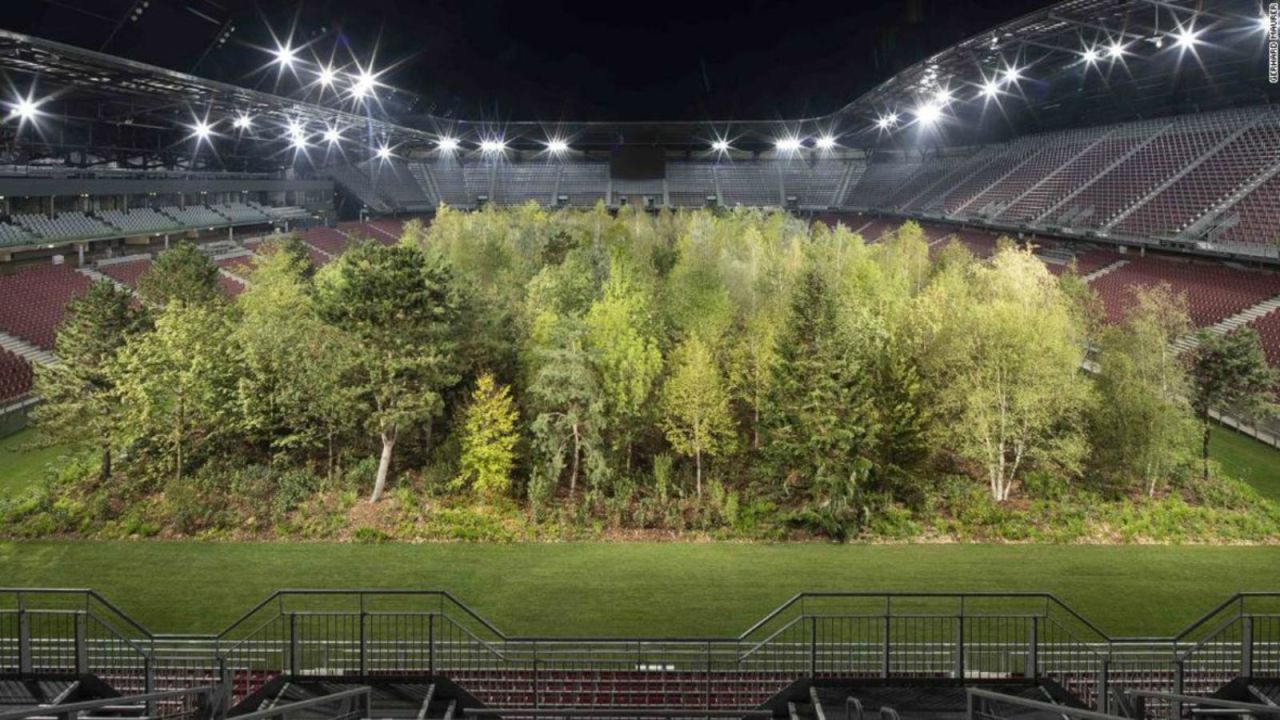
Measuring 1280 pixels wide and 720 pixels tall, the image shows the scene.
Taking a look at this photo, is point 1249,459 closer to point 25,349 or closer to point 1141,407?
point 1141,407

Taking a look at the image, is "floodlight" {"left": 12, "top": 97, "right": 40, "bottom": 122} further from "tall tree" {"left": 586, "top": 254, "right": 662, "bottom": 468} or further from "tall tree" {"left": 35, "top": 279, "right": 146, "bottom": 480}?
"tall tree" {"left": 586, "top": 254, "right": 662, "bottom": 468}

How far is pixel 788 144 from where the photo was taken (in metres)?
110

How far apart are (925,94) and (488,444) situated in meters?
64.5

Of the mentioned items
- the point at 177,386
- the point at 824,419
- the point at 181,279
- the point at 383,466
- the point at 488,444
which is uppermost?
the point at 181,279

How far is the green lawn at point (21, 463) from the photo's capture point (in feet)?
83.7

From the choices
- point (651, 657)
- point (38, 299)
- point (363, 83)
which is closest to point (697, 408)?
point (651, 657)

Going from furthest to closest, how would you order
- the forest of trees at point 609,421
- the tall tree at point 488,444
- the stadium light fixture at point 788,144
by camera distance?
the stadium light fixture at point 788,144 → the tall tree at point 488,444 → the forest of trees at point 609,421

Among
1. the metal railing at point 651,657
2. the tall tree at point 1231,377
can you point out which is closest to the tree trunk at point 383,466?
the metal railing at point 651,657

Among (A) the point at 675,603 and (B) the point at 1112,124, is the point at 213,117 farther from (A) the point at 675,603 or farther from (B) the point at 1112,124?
(B) the point at 1112,124

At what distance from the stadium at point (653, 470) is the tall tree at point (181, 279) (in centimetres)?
28

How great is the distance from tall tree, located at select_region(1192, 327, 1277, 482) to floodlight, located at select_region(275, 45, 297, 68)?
57.7 m

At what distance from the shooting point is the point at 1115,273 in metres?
48.3

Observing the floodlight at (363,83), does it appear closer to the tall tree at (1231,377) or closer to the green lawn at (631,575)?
the green lawn at (631,575)

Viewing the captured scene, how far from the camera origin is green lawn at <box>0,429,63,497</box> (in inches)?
1005
